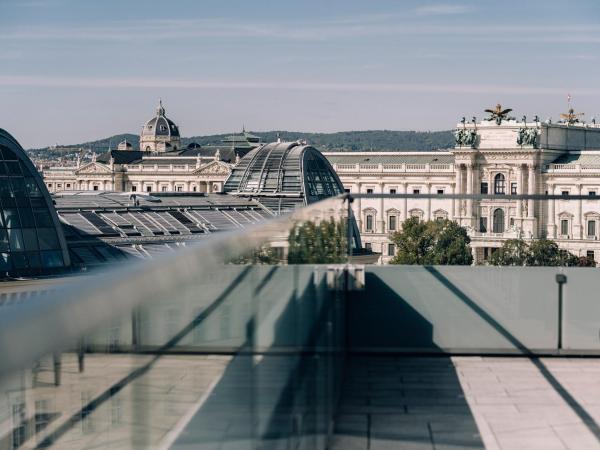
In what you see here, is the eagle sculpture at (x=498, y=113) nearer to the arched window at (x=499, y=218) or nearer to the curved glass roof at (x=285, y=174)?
the curved glass roof at (x=285, y=174)

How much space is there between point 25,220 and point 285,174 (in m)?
29.5

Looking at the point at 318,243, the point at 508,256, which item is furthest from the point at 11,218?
the point at 318,243

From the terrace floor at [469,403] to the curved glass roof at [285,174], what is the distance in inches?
1909

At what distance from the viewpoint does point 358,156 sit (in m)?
107

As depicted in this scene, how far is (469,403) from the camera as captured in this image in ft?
14.2

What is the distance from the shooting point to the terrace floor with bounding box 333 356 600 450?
389cm

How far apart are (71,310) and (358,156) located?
348 ft

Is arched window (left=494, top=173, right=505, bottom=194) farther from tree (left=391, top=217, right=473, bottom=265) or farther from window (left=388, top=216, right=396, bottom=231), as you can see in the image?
tree (left=391, top=217, right=473, bottom=265)

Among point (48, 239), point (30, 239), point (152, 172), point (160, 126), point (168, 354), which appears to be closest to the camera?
point (168, 354)

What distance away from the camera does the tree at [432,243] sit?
510 centimetres

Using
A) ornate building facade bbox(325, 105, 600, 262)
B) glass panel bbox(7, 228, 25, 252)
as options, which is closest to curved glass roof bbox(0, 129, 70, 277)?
glass panel bbox(7, 228, 25, 252)

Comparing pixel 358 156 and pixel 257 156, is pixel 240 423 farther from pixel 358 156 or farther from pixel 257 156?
pixel 358 156

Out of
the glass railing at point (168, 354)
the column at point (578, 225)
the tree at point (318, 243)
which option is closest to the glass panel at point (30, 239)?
the column at point (578, 225)

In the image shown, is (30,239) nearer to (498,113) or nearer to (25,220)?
(25,220)
